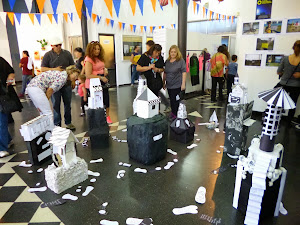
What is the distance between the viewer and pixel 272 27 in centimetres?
409

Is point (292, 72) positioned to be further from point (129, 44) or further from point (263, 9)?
point (129, 44)

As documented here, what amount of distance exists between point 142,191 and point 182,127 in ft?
4.08

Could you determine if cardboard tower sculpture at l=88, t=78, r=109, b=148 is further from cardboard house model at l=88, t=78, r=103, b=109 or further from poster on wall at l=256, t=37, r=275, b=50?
poster on wall at l=256, t=37, r=275, b=50

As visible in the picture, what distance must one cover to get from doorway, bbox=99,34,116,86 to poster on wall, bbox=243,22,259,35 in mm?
4814

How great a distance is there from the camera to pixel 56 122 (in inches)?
143

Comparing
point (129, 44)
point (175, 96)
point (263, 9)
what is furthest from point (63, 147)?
point (129, 44)

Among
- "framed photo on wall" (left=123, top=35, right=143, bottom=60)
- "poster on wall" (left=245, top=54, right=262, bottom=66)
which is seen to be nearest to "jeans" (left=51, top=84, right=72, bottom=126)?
"poster on wall" (left=245, top=54, right=262, bottom=66)

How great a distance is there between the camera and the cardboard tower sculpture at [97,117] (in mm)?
3125

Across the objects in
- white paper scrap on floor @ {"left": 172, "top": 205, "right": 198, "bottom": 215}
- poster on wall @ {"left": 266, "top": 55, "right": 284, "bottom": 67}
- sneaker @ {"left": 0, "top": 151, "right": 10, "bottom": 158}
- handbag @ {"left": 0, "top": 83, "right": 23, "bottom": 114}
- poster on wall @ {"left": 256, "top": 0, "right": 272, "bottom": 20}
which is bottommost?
white paper scrap on floor @ {"left": 172, "top": 205, "right": 198, "bottom": 215}

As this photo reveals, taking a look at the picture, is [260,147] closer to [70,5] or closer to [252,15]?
[252,15]

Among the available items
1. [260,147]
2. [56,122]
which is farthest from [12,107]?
[260,147]

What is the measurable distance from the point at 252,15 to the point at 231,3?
6.20 m

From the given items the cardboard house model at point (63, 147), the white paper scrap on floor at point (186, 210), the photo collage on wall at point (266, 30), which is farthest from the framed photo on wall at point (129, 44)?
the white paper scrap on floor at point (186, 210)

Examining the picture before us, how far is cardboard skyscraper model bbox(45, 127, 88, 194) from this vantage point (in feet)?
6.61
